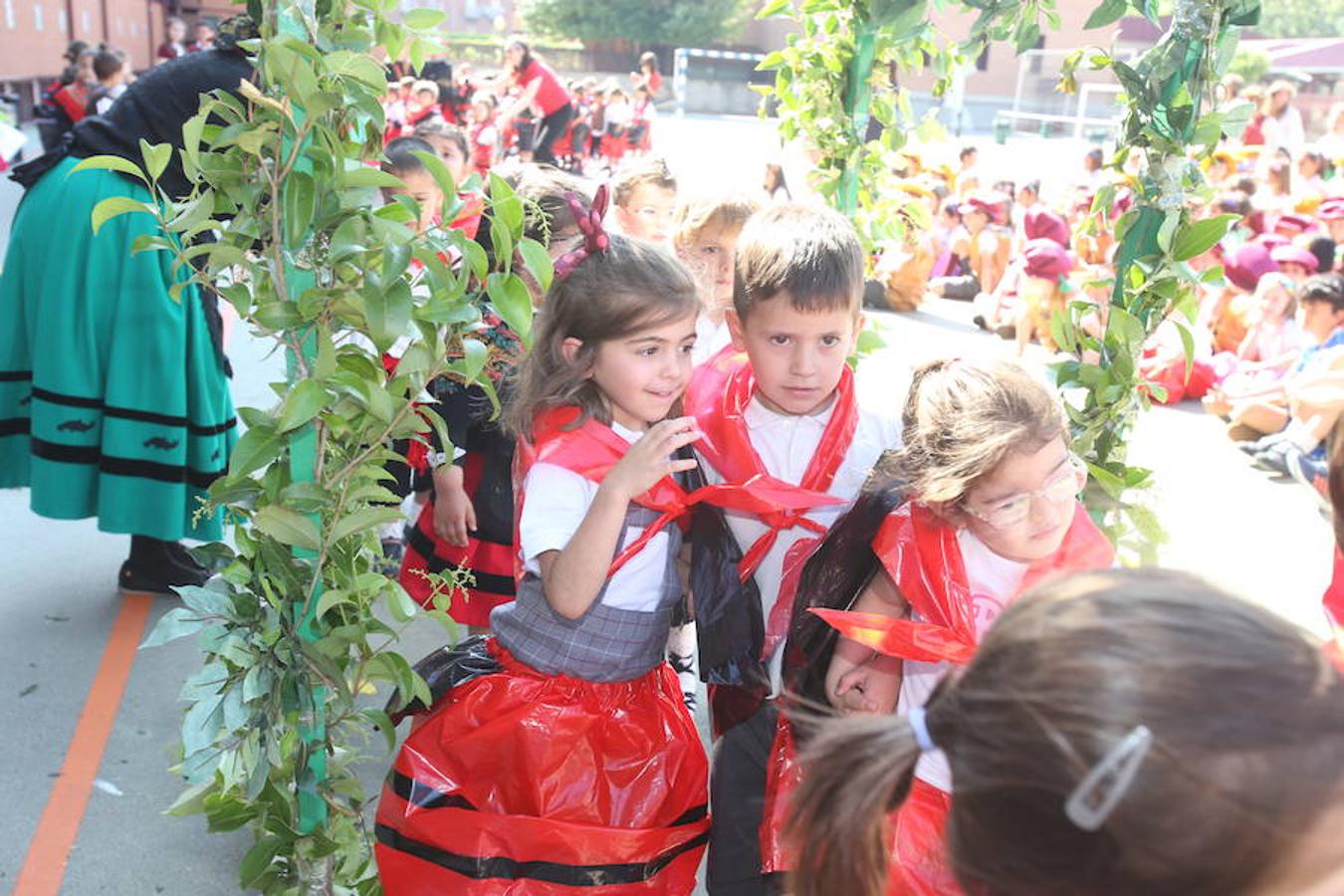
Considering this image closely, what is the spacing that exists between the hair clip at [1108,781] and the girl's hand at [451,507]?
7.27ft

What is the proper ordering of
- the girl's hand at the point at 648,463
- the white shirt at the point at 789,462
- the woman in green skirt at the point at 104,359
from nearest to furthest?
the girl's hand at the point at 648,463, the white shirt at the point at 789,462, the woman in green skirt at the point at 104,359

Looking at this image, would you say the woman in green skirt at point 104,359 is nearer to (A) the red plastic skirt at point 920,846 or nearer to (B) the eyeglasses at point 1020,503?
(A) the red plastic skirt at point 920,846

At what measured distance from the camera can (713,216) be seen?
3506 millimetres

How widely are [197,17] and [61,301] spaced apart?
31771 mm

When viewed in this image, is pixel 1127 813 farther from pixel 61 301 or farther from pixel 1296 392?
pixel 1296 392

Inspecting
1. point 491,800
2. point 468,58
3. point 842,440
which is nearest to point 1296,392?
point 842,440

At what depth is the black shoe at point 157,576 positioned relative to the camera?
12.5 feet

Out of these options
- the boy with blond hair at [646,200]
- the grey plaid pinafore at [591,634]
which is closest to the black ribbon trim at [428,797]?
the grey plaid pinafore at [591,634]

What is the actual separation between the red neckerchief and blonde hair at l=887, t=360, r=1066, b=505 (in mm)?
60

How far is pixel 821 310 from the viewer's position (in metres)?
2.33

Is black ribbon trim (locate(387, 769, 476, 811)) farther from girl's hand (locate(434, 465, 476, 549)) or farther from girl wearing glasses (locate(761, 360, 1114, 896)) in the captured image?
girl's hand (locate(434, 465, 476, 549))

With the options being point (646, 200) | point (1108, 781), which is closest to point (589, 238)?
point (1108, 781)

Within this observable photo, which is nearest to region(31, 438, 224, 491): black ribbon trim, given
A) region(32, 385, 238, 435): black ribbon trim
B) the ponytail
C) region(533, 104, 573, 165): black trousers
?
region(32, 385, 238, 435): black ribbon trim

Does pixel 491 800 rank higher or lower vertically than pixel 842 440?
lower
